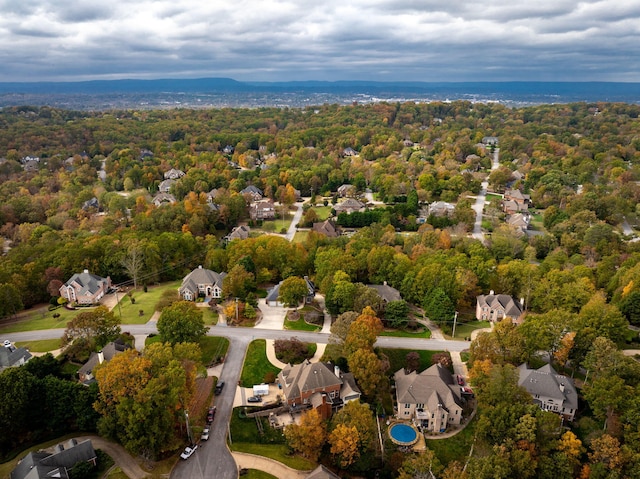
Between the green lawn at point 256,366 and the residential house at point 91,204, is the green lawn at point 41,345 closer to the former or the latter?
the green lawn at point 256,366

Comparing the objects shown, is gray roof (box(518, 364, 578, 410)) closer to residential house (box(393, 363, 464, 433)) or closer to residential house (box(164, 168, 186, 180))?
residential house (box(393, 363, 464, 433))

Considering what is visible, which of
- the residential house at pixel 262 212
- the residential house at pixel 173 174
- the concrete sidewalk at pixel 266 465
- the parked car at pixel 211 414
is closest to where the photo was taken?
the concrete sidewalk at pixel 266 465

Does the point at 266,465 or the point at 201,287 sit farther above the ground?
the point at 201,287

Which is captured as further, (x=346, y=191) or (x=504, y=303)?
(x=346, y=191)

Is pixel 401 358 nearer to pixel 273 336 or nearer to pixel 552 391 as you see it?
pixel 552 391

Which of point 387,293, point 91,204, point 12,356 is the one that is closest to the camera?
point 12,356

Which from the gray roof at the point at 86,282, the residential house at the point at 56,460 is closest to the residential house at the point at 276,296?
the gray roof at the point at 86,282

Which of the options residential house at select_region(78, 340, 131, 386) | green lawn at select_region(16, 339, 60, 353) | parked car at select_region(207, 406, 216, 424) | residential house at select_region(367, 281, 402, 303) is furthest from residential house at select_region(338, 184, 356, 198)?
parked car at select_region(207, 406, 216, 424)

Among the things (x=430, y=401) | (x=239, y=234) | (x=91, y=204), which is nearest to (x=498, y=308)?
(x=430, y=401)
